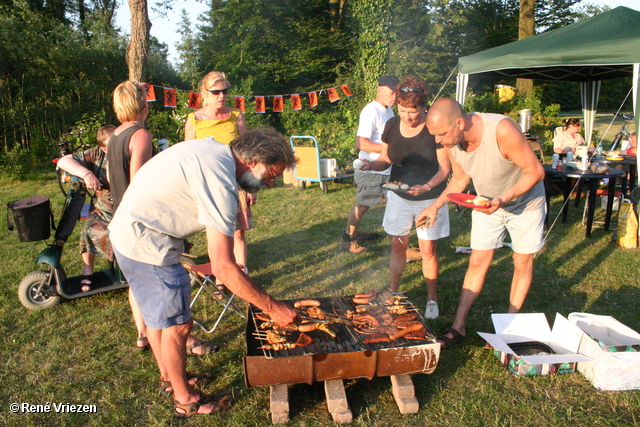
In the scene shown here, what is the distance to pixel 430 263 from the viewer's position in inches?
155

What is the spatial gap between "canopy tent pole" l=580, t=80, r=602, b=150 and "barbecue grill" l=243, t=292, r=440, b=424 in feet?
36.6

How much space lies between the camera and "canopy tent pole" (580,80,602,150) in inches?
455

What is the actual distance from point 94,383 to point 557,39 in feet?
27.8

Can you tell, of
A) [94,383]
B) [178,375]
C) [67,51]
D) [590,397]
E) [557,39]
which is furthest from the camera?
[67,51]

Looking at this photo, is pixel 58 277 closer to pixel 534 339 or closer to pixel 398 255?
pixel 398 255

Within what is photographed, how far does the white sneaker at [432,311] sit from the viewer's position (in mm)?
3963

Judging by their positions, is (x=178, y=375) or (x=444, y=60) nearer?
(x=178, y=375)

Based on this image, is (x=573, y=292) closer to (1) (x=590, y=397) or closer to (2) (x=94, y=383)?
(1) (x=590, y=397)

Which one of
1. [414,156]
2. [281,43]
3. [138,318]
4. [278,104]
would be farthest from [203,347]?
[281,43]

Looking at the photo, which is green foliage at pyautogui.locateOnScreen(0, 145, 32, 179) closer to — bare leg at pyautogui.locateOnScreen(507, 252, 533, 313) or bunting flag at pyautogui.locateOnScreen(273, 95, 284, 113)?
bunting flag at pyautogui.locateOnScreen(273, 95, 284, 113)

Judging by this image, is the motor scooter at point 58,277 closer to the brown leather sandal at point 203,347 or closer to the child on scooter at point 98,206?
the child on scooter at point 98,206

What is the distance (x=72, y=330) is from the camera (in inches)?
151

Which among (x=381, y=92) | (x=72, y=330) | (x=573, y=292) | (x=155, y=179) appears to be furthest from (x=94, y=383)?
(x=573, y=292)

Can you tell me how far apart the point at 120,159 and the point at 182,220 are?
1090 millimetres
